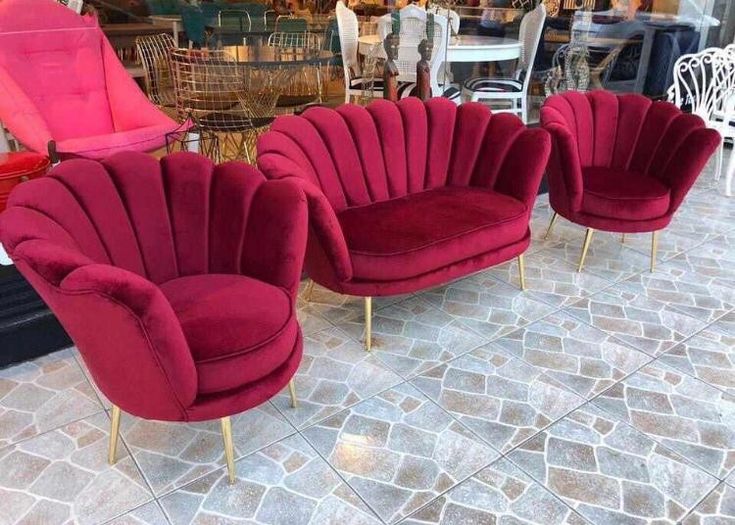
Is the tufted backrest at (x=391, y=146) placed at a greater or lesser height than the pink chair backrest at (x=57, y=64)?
lesser

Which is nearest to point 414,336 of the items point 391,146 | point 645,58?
point 391,146

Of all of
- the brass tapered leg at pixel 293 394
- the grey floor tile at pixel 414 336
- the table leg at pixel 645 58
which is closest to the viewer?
the brass tapered leg at pixel 293 394

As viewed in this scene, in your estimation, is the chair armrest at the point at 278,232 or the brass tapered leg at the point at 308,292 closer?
the chair armrest at the point at 278,232

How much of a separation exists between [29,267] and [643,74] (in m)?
6.10

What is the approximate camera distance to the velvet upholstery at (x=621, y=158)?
315 centimetres

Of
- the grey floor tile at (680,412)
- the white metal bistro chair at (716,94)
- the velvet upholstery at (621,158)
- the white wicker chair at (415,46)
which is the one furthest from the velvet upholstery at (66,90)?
the white metal bistro chair at (716,94)

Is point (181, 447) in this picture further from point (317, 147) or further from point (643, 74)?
point (643, 74)

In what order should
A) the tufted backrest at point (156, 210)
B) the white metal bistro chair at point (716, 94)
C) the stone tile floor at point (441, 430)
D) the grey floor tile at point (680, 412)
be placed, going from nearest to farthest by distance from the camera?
the stone tile floor at point (441, 430) → the tufted backrest at point (156, 210) → the grey floor tile at point (680, 412) → the white metal bistro chair at point (716, 94)

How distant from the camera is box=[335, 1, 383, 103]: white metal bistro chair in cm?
507

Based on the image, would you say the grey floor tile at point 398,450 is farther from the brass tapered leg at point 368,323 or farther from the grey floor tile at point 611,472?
the brass tapered leg at point 368,323

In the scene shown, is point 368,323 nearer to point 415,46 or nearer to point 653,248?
point 653,248

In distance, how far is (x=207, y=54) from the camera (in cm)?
397

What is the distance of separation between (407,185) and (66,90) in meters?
2.00

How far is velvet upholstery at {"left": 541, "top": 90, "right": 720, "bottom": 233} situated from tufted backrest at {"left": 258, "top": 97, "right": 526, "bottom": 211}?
0.38m
